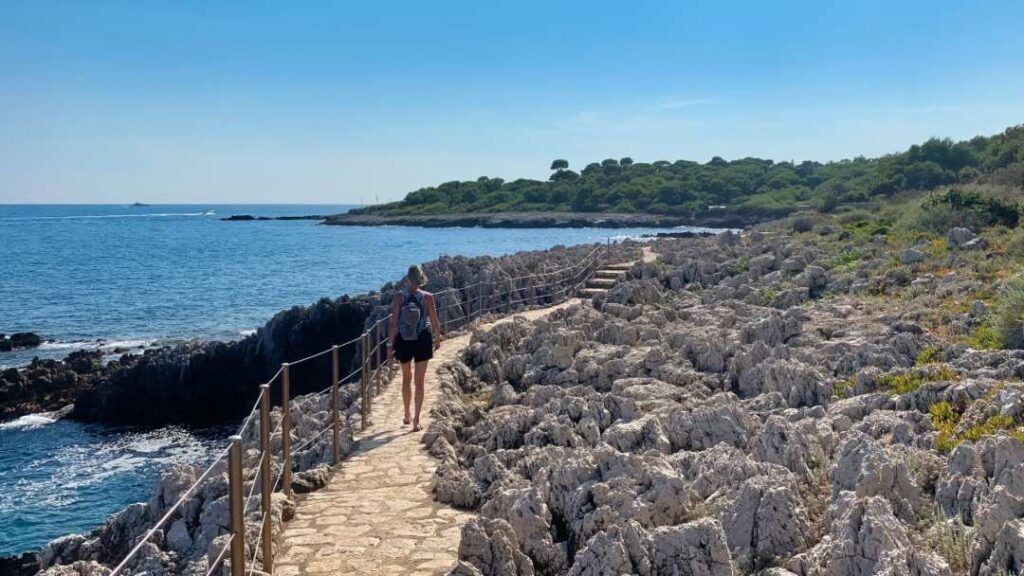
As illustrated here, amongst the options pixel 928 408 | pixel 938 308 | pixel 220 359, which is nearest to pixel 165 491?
pixel 928 408

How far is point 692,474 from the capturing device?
6.44m

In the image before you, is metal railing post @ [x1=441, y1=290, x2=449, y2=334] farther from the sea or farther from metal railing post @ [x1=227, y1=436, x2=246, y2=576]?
metal railing post @ [x1=227, y1=436, x2=246, y2=576]

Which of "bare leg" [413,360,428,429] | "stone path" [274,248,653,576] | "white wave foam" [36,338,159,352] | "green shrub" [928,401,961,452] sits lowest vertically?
"white wave foam" [36,338,159,352]

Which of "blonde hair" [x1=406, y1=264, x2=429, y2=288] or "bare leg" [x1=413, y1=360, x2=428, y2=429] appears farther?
"bare leg" [x1=413, y1=360, x2=428, y2=429]

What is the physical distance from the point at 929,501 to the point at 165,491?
6289 mm

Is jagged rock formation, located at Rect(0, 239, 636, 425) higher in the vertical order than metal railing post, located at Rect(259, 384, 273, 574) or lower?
lower

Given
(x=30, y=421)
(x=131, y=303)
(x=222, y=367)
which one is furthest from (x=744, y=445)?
(x=131, y=303)

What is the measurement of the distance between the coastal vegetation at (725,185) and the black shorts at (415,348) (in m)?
30.7

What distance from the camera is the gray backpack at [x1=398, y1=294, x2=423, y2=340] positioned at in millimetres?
9641

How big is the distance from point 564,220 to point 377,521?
3907 inches

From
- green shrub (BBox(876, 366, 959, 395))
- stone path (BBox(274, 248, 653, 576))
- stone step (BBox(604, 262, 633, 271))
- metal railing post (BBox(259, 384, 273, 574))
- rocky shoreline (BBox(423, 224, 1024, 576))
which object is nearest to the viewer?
rocky shoreline (BBox(423, 224, 1024, 576))

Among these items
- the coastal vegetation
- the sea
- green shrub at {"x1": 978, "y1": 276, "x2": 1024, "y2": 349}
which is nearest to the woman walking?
green shrub at {"x1": 978, "y1": 276, "x2": 1024, "y2": 349}

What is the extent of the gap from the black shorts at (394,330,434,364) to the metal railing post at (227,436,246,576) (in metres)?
5.19

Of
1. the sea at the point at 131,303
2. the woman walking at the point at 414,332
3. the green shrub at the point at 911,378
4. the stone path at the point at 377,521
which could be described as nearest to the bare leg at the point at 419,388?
the woman walking at the point at 414,332
